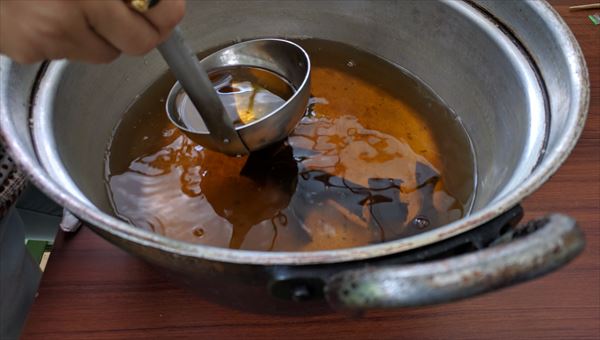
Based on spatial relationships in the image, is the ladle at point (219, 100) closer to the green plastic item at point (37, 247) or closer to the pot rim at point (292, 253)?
the pot rim at point (292, 253)

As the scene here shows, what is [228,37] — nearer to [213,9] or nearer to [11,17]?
[213,9]

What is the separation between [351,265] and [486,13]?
477mm

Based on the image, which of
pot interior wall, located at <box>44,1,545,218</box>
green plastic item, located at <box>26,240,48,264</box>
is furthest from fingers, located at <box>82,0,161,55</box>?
green plastic item, located at <box>26,240,48,264</box>

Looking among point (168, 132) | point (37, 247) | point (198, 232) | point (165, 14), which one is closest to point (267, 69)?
point (168, 132)

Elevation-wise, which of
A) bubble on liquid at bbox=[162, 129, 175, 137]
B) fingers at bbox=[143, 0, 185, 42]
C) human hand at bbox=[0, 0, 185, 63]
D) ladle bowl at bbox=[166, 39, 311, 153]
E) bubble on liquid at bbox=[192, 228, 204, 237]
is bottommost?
bubble on liquid at bbox=[192, 228, 204, 237]

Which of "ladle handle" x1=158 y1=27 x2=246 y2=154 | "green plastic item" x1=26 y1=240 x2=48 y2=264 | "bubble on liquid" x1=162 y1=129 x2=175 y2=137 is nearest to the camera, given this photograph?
"ladle handle" x1=158 y1=27 x2=246 y2=154

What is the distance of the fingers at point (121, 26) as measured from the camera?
35 cm

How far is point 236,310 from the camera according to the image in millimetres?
596

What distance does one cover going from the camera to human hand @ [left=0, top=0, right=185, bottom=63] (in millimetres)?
350

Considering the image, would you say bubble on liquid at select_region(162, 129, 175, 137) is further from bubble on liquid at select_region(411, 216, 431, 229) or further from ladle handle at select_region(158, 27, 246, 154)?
bubble on liquid at select_region(411, 216, 431, 229)

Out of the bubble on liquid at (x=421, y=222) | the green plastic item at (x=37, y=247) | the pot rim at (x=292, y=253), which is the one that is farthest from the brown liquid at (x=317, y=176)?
the green plastic item at (x=37, y=247)

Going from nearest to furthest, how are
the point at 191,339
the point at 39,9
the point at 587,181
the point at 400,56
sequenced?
the point at 39,9
the point at 191,339
the point at 587,181
the point at 400,56

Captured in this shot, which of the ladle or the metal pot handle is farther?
the ladle

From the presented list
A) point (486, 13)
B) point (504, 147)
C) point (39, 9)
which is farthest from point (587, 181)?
point (39, 9)
